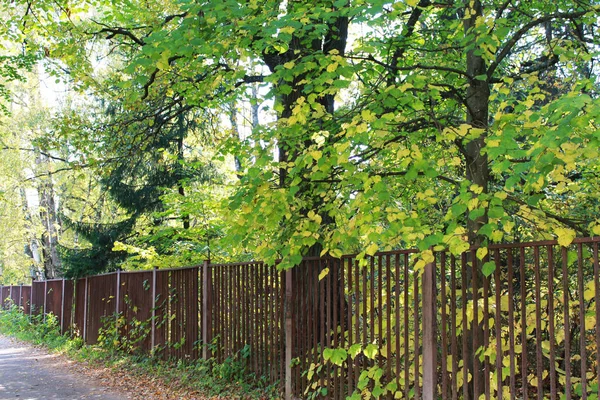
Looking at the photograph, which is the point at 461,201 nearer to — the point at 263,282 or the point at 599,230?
the point at 599,230

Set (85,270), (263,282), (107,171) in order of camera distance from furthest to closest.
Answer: (85,270) → (107,171) → (263,282)

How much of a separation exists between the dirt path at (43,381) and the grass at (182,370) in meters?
0.72

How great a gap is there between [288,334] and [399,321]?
2347 mm

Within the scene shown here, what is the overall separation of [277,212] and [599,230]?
124 inches

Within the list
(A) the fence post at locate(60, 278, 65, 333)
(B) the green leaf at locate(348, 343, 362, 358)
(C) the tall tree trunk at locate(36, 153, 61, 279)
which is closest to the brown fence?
(C) the tall tree trunk at locate(36, 153, 61, 279)

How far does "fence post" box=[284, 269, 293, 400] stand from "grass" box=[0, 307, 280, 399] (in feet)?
1.15

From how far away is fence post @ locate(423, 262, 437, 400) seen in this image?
5.04m

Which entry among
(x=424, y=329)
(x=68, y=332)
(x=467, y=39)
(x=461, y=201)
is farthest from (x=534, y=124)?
(x=68, y=332)

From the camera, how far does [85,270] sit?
59.4 ft

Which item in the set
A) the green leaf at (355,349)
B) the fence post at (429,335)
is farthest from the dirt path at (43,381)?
the fence post at (429,335)

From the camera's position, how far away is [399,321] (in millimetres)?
5484

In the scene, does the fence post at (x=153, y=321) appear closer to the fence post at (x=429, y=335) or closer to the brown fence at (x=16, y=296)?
the fence post at (x=429, y=335)

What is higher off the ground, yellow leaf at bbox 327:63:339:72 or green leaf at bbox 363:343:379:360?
yellow leaf at bbox 327:63:339:72

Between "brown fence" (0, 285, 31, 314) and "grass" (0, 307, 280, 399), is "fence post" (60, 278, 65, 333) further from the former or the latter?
"brown fence" (0, 285, 31, 314)
